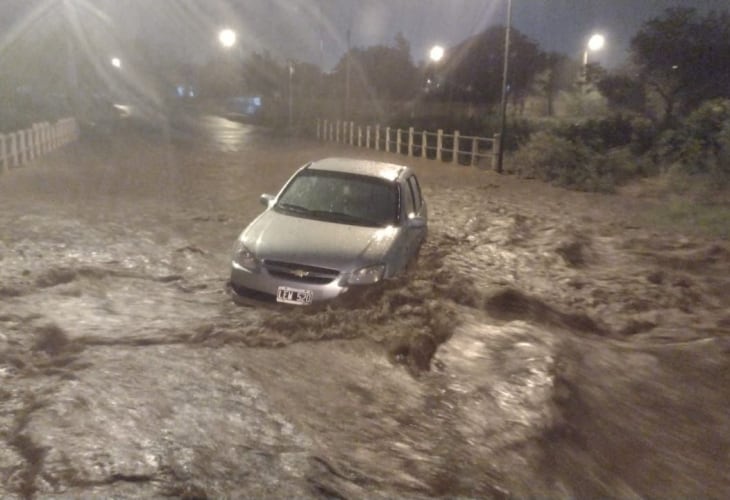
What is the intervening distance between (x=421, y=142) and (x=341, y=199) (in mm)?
25581

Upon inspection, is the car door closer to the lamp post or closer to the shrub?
the shrub

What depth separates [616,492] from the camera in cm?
505

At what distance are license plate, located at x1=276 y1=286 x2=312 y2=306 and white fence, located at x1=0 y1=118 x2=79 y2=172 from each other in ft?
50.8

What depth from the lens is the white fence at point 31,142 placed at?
72.0 ft

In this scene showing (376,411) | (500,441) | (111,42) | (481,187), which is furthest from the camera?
(111,42)

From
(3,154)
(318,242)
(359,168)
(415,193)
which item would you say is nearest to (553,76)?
(3,154)

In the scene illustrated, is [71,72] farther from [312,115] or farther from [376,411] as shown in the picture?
[376,411]

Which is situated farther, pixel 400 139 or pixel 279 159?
pixel 400 139

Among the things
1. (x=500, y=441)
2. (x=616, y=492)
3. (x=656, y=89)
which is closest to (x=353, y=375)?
(x=500, y=441)

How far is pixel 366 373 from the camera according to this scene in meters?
7.00

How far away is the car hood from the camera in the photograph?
7957 millimetres

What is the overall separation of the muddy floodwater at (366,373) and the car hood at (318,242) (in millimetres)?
442

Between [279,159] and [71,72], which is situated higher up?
[71,72]

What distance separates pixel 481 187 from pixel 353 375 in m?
16.5
